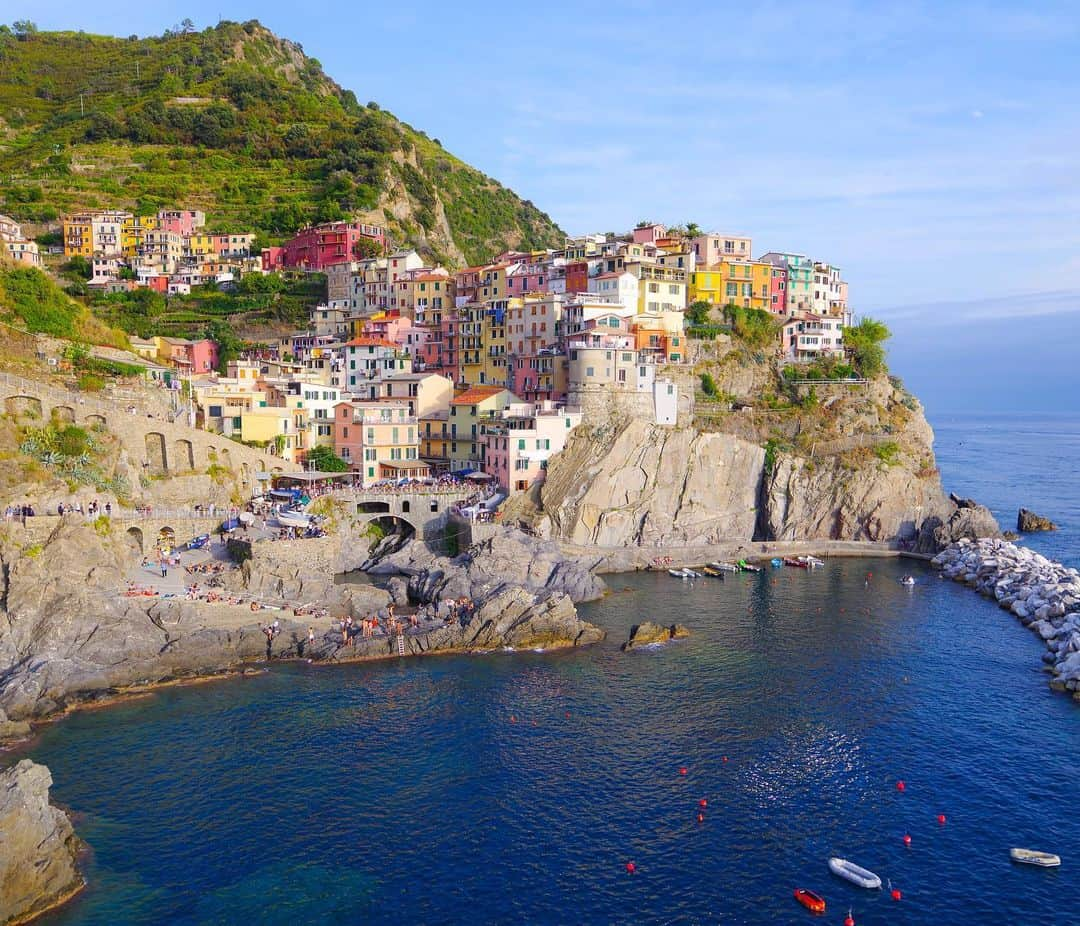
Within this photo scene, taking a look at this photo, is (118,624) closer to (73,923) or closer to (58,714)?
(58,714)

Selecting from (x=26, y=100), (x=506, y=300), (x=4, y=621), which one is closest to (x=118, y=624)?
(x=4, y=621)

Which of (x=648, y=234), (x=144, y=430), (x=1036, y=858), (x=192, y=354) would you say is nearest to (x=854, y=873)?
(x=1036, y=858)

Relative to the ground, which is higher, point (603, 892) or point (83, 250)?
point (83, 250)

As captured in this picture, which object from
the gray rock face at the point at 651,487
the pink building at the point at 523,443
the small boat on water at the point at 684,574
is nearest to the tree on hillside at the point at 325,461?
the pink building at the point at 523,443

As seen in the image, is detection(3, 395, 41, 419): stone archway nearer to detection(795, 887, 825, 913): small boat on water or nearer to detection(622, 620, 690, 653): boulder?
detection(622, 620, 690, 653): boulder

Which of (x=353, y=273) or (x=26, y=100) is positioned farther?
(x=26, y=100)

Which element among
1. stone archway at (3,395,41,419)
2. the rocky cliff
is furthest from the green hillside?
stone archway at (3,395,41,419)
